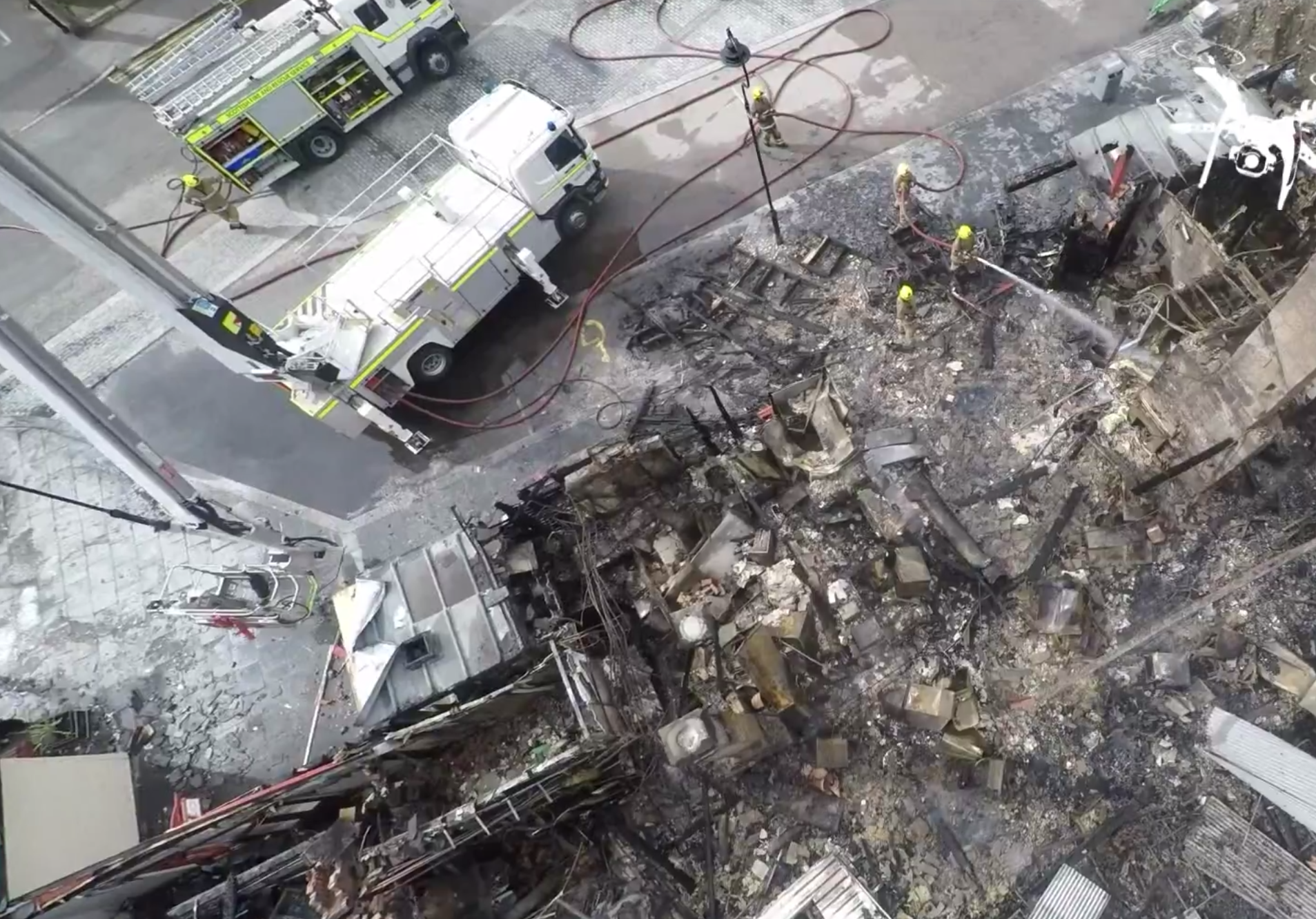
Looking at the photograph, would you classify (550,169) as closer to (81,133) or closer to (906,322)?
(906,322)

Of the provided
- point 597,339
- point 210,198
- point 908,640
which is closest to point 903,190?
point 597,339

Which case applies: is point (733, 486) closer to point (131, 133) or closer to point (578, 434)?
point (578, 434)

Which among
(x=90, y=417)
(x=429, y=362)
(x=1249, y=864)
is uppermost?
(x=90, y=417)

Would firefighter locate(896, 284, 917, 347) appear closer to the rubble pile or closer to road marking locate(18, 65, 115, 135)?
the rubble pile

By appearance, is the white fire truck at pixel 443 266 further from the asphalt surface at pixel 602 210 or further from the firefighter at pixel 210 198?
the firefighter at pixel 210 198

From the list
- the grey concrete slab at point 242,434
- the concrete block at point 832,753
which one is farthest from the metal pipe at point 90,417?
the concrete block at point 832,753

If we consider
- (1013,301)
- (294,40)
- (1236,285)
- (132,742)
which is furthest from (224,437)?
(1236,285)

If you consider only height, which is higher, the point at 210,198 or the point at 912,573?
the point at 210,198
